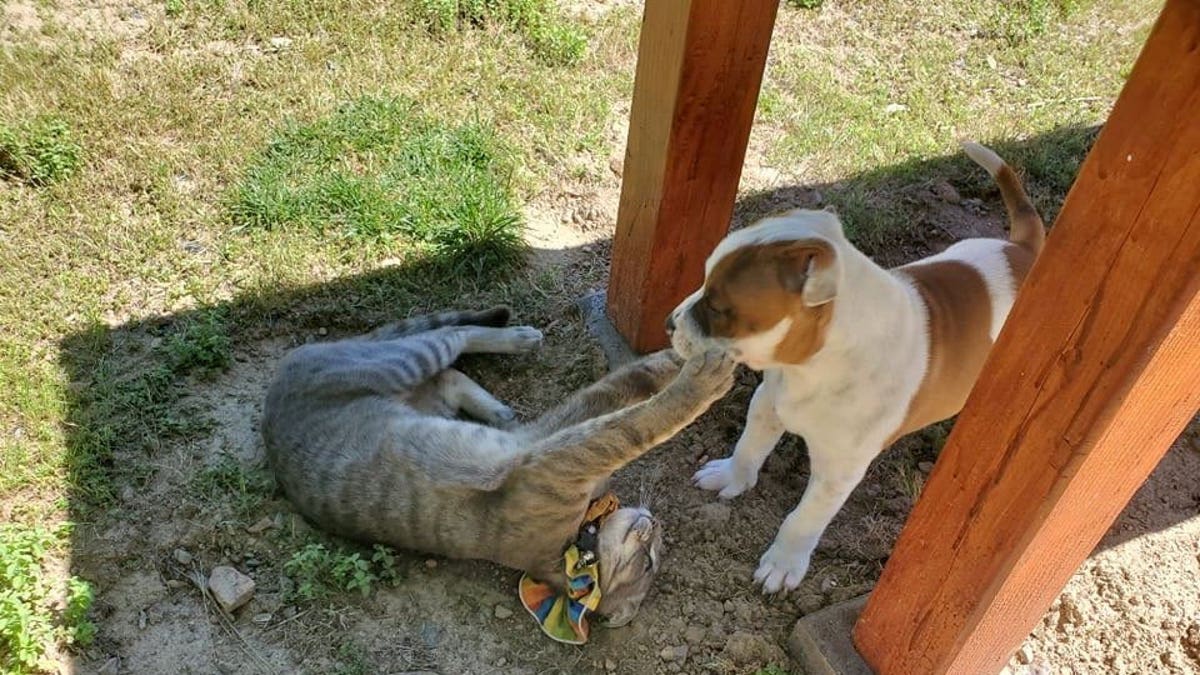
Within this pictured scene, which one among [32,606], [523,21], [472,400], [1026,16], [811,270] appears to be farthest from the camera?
[1026,16]

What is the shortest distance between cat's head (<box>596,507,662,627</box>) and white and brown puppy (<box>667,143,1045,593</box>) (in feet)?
1.55

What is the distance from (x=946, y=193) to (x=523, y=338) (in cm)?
272

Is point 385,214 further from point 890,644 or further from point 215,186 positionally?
point 890,644

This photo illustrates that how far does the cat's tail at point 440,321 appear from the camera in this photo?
429 centimetres

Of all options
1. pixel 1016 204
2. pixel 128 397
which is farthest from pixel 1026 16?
pixel 128 397

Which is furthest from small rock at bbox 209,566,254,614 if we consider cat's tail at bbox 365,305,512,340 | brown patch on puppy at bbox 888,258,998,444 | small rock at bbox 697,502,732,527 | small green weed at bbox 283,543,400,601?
brown patch on puppy at bbox 888,258,998,444

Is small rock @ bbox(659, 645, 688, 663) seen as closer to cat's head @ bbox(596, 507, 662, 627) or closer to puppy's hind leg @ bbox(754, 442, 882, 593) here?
cat's head @ bbox(596, 507, 662, 627)

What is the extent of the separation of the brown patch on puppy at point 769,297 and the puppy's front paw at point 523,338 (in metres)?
1.60

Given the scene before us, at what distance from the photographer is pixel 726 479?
3855mm

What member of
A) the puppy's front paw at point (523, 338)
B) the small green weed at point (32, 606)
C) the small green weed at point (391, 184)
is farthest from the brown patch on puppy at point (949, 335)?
the small green weed at point (32, 606)

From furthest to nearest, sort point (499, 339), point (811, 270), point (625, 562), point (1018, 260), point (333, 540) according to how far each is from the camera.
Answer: point (499, 339) → point (333, 540) → point (1018, 260) → point (625, 562) → point (811, 270)

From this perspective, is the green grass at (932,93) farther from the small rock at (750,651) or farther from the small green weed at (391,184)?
the small rock at (750,651)

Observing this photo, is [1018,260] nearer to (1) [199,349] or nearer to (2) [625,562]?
(2) [625,562]

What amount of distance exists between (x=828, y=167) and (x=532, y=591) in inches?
129
